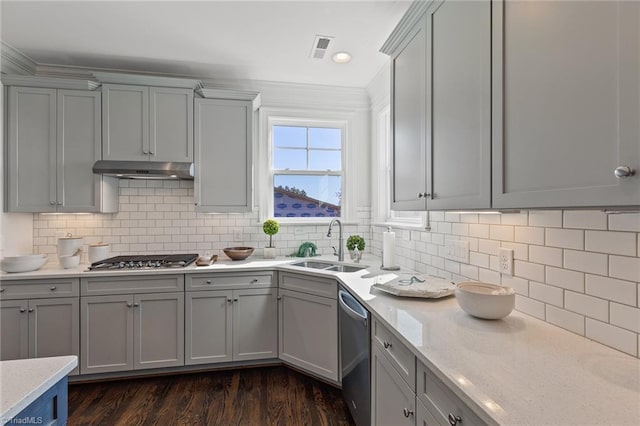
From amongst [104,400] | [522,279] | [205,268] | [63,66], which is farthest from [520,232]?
[63,66]

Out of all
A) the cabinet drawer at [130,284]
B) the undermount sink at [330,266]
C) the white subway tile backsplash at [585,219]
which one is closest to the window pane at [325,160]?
the undermount sink at [330,266]

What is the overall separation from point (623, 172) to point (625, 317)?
617 mm

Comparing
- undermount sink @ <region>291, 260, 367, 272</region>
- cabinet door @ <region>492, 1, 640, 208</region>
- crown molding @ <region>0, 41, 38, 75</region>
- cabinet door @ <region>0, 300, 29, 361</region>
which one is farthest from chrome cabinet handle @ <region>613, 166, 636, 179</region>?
crown molding @ <region>0, 41, 38, 75</region>

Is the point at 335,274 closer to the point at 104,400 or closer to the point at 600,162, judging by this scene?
the point at 600,162

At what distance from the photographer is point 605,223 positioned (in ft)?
3.47

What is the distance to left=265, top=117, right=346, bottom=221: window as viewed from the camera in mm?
3340

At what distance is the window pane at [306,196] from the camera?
335cm

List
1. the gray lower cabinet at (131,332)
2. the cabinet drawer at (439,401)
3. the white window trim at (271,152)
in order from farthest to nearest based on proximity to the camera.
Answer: the white window trim at (271,152) → the gray lower cabinet at (131,332) → the cabinet drawer at (439,401)

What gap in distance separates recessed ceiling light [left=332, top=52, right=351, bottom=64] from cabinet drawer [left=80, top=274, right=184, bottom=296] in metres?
2.30

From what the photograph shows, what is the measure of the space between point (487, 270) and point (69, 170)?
3.31 metres

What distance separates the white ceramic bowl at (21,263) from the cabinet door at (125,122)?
991 millimetres

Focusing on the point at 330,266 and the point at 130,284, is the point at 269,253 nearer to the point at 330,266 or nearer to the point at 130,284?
the point at 330,266

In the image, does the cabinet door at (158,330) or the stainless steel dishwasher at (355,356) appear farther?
the cabinet door at (158,330)

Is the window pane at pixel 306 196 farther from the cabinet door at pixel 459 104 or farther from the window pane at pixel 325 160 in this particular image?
the cabinet door at pixel 459 104
